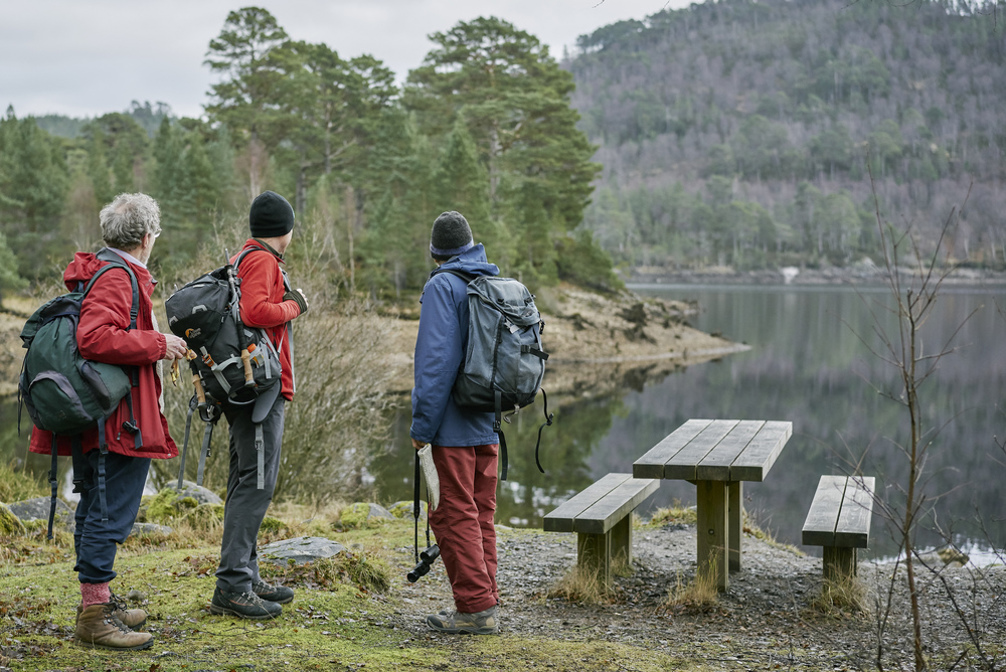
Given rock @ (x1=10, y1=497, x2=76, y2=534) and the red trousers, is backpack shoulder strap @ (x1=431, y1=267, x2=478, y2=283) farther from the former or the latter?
rock @ (x1=10, y1=497, x2=76, y2=534)

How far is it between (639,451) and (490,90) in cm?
2743

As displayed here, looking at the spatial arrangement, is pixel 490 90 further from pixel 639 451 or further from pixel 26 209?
pixel 639 451

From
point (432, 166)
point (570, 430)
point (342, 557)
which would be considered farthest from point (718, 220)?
point (342, 557)

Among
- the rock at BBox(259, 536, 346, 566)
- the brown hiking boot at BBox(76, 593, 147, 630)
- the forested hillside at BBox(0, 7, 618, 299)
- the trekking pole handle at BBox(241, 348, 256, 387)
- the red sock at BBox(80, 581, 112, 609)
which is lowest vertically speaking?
the rock at BBox(259, 536, 346, 566)

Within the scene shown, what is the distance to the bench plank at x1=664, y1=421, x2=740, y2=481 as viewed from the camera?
195 inches

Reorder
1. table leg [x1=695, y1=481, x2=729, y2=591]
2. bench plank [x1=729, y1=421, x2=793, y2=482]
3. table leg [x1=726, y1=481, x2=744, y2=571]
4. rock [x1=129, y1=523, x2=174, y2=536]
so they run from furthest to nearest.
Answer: rock [x1=129, y1=523, x2=174, y2=536] < table leg [x1=726, y1=481, x2=744, y2=571] < table leg [x1=695, y1=481, x2=729, y2=591] < bench plank [x1=729, y1=421, x2=793, y2=482]

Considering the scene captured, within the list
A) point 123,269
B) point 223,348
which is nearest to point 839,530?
point 223,348

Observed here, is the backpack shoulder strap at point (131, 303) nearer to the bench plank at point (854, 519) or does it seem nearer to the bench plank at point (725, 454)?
the bench plank at point (725, 454)

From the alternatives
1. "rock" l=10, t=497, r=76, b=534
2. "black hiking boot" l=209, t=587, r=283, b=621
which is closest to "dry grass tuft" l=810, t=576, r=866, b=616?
"black hiking boot" l=209, t=587, r=283, b=621

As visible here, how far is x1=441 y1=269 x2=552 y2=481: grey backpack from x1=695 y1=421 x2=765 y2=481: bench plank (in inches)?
49.7

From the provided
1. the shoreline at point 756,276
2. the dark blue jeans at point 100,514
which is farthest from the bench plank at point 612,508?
the shoreline at point 756,276

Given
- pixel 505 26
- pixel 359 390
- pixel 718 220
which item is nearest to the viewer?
pixel 359 390

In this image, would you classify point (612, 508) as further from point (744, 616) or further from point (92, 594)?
point (92, 594)

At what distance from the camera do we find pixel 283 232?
4199 mm
